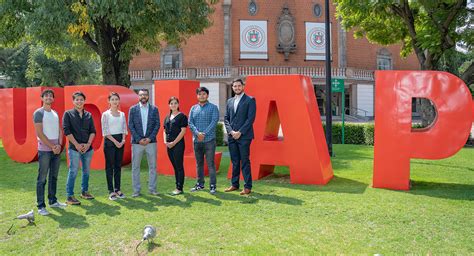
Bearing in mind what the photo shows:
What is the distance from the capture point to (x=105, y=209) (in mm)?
5762

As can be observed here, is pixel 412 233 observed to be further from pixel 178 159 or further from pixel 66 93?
pixel 66 93

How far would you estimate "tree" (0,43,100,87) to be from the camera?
88.4 feet

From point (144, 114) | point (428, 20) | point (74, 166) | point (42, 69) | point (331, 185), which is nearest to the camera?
point (74, 166)

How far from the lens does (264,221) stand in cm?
506

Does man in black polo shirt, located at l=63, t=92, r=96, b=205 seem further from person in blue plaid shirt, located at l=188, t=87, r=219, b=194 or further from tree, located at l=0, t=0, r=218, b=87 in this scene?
tree, located at l=0, t=0, r=218, b=87

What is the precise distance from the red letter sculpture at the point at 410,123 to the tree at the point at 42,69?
74.5 feet

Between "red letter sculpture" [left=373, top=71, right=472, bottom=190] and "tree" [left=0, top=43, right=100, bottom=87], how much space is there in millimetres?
22709

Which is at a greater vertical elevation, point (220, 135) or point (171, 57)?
point (171, 57)

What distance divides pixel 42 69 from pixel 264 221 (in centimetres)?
2585

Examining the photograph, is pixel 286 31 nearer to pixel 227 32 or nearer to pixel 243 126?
pixel 227 32

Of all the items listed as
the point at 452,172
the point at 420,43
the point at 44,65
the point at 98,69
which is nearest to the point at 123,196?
the point at 452,172

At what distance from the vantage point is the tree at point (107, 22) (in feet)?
37.2

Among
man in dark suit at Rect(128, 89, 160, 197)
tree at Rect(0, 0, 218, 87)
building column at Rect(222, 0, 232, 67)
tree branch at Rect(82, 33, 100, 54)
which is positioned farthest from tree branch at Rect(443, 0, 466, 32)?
building column at Rect(222, 0, 232, 67)

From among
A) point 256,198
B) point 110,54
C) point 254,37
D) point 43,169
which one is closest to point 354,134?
point 110,54
